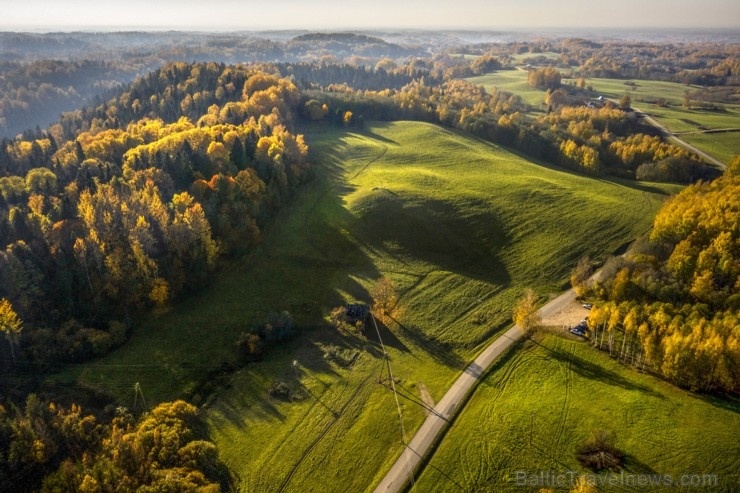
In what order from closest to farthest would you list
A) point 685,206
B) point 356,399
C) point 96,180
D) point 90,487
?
point 90,487
point 356,399
point 685,206
point 96,180

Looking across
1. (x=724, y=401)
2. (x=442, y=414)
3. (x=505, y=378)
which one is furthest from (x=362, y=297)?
(x=724, y=401)

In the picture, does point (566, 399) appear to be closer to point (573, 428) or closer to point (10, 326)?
point (573, 428)

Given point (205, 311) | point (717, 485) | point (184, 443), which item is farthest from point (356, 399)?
point (717, 485)

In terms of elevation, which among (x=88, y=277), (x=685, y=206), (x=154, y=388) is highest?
(x=685, y=206)

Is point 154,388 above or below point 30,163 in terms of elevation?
below

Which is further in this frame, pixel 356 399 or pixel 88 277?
pixel 88 277

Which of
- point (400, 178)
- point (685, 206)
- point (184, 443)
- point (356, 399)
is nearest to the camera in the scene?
point (184, 443)

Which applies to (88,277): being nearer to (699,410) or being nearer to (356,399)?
(356,399)
